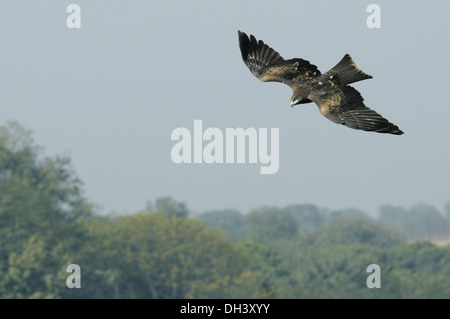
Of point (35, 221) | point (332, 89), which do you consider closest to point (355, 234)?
point (35, 221)

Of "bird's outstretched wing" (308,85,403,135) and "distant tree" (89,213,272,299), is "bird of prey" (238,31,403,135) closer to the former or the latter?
"bird's outstretched wing" (308,85,403,135)

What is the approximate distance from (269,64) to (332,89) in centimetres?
227

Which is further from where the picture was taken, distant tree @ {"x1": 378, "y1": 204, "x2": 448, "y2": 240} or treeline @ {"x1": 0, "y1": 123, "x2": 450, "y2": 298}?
distant tree @ {"x1": 378, "y1": 204, "x2": 448, "y2": 240}

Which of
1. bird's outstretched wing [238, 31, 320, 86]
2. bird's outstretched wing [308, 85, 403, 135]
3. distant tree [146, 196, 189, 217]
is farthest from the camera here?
distant tree [146, 196, 189, 217]

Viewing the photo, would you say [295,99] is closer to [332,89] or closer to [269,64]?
[332,89]

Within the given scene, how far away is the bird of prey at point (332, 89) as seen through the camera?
408 inches

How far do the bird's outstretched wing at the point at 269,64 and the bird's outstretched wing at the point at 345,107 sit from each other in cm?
73

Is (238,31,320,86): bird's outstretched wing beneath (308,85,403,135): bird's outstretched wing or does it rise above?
above

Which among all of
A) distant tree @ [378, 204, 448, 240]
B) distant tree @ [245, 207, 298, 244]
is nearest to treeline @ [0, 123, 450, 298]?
distant tree @ [245, 207, 298, 244]

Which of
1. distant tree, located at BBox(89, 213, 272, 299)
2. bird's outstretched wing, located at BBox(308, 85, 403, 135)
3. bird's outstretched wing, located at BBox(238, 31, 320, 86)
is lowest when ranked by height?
distant tree, located at BBox(89, 213, 272, 299)

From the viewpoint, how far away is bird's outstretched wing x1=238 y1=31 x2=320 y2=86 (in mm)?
12203

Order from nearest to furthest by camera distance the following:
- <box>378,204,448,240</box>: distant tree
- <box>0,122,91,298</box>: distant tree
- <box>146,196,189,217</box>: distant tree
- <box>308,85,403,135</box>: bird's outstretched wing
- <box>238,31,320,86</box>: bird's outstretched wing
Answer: <box>308,85,403,135</box>: bird's outstretched wing < <box>238,31,320,86</box>: bird's outstretched wing < <box>0,122,91,298</box>: distant tree < <box>146,196,189,217</box>: distant tree < <box>378,204,448,240</box>: distant tree

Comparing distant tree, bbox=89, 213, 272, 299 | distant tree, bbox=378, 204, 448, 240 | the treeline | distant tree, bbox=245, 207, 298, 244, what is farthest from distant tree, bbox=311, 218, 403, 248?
distant tree, bbox=378, 204, 448, 240
